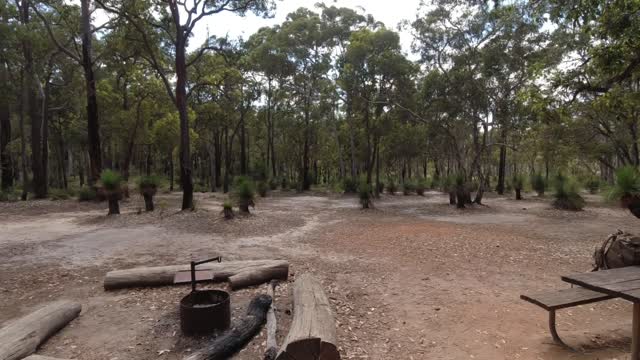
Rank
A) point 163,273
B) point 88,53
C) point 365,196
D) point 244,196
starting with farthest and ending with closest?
point 365,196 → point 88,53 → point 244,196 → point 163,273

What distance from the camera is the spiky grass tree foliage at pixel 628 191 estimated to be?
5.38 m

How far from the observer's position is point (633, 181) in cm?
603

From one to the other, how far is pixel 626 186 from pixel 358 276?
4259 millimetres

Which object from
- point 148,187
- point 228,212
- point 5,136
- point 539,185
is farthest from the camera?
point 5,136

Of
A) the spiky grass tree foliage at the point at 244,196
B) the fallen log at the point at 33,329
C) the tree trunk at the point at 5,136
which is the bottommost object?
the fallen log at the point at 33,329

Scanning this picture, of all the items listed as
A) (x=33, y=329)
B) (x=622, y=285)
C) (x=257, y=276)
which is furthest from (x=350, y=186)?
(x=33, y=329)

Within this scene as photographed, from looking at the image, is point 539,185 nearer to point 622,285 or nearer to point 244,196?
point 244,196

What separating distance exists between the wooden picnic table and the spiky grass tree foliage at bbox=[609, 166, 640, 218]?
212 centimetres

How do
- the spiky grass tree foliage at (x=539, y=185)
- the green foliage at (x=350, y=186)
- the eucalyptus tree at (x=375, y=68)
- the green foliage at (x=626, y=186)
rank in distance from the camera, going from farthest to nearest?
the green foliage at (x=350, y=186)
the spiky grass tree foliage at (x=539, y=185)
the eucalyptus tree at (x=375, y=68)
the green foliage at (x=626, y=186)

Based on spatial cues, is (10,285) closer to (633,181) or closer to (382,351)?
(382,351)

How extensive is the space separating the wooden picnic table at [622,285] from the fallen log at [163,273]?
3.50m

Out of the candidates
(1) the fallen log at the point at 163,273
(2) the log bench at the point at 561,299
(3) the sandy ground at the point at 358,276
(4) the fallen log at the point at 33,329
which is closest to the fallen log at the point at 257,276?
(1) the fallen log at the point at 163,273

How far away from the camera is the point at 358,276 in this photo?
19.8 ft

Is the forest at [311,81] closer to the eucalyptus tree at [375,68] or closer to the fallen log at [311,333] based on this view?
the eucalyptus tree at [375,68]
